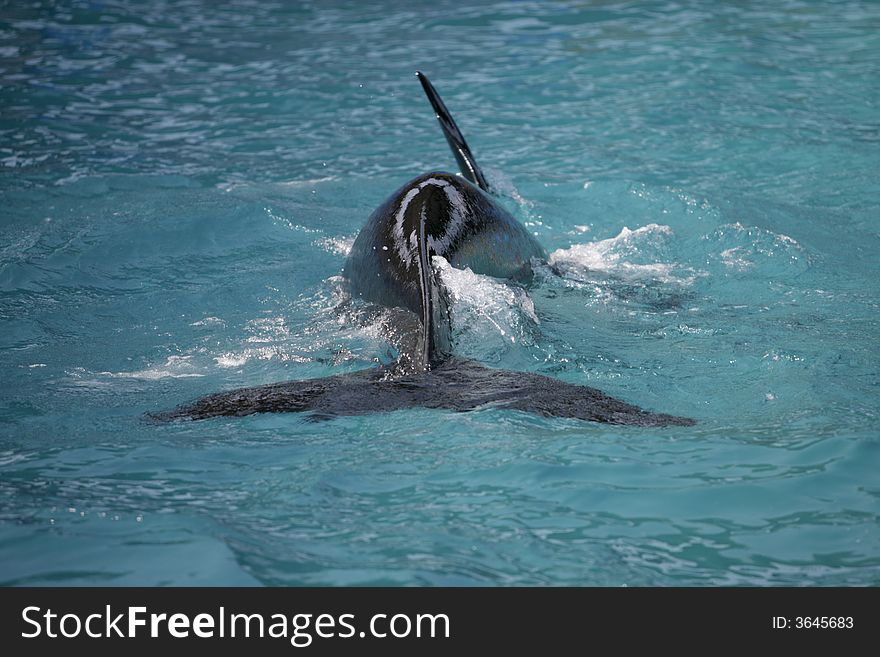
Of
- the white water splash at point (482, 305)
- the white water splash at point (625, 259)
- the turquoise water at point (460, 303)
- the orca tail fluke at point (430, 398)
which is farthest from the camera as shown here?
the white water splash at point (625, 259)

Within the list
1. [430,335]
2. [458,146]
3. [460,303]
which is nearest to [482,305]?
[460,303]

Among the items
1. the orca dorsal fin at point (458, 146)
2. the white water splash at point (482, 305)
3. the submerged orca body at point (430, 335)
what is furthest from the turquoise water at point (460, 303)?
the orca dorsal fin at point (458, 146)

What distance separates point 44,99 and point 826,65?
1097 centimetres

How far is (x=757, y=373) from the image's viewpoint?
5.98 m

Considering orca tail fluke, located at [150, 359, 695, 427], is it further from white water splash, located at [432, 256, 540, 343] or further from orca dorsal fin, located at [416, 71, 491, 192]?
orca dorsal fin, located at [416, 71, 491, 192]

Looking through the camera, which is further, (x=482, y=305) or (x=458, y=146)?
(x=458, y=146)

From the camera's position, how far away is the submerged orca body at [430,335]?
204 inches

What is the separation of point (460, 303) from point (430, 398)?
114 centimetres

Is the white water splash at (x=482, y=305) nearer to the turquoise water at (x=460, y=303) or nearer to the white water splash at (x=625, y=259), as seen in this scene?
the turquoise water at (x=460, y=303)

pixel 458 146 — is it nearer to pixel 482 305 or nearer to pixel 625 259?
pixel 625 259

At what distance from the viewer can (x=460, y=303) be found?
20.4 ft

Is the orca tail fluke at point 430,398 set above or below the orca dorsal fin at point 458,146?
below
